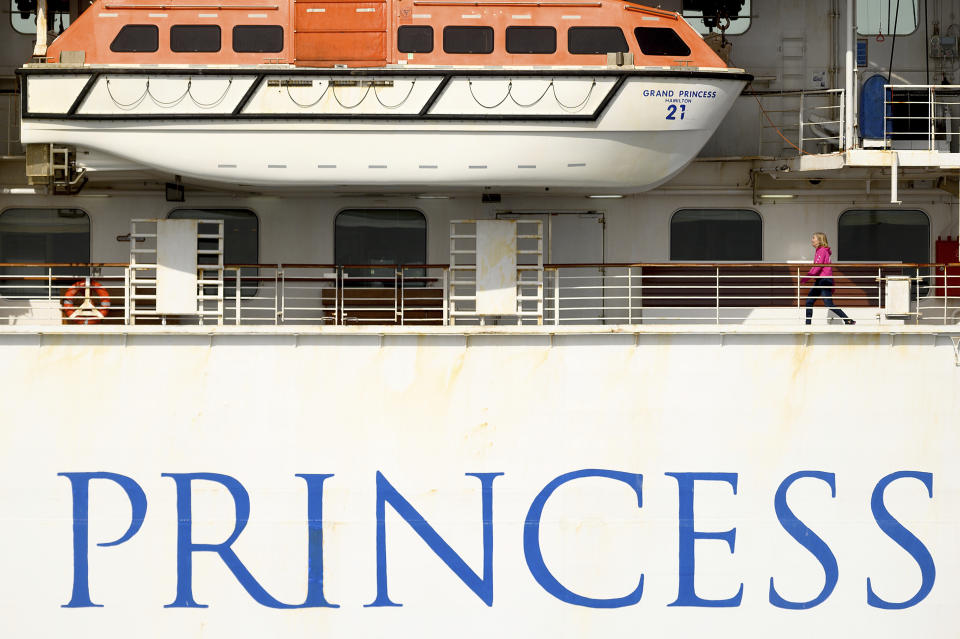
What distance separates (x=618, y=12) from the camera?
11.5m

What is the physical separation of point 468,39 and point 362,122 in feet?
5.37

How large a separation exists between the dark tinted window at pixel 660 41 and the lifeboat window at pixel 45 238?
7588mm

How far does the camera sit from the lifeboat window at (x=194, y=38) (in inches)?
443

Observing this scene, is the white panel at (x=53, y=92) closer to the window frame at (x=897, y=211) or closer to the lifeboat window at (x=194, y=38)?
the lifeboat window at (x=194, y=38)

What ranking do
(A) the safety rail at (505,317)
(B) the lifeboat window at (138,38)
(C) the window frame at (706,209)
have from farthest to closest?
(C) the window frame at (706,209) < (A) the safety rail at (505,317) < (B) the lifeboat window at (138,38)

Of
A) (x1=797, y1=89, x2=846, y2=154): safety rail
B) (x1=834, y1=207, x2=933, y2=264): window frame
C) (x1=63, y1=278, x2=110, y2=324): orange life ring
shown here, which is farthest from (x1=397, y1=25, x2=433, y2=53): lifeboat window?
(x1=834, y1=207, x2=933, y2=264): window frame

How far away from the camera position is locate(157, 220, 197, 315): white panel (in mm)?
11141

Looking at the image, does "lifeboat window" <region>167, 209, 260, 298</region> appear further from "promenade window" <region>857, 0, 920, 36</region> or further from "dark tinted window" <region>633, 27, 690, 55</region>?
"promenade window" <region>857, 0, 920, 36</region>

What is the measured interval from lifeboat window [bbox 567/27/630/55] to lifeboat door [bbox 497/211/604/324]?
2295 millimetres

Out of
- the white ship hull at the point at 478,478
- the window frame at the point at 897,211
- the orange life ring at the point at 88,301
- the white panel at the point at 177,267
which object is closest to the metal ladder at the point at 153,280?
the white panel at the point at 177,267

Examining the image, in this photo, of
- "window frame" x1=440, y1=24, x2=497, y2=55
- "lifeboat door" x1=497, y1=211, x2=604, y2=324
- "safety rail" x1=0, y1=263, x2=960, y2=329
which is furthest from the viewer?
"lifeboat door" x1=497, y1=211, x2=604, y2=324

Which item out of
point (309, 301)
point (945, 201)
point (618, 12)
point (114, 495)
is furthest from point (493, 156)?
point (945, 201)

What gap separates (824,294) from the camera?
11719mm

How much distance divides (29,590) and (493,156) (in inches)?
278
